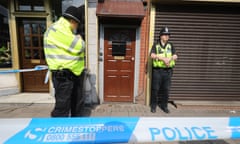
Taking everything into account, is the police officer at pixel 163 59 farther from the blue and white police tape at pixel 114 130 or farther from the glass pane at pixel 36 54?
the glass pane at pixel 36 54

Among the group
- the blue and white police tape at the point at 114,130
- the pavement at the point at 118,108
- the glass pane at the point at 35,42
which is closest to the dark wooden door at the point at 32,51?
the glass pane at the point at 35,42

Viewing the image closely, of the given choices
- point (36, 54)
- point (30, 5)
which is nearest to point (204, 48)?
point (36, 54)

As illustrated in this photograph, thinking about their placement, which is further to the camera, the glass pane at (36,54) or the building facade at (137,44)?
the glass pane at (36,54)

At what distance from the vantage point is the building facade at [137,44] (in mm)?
3668

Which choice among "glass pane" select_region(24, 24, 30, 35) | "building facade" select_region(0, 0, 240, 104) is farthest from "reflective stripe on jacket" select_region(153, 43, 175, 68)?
"glass pane" select_region(24, 24, 30, 35)

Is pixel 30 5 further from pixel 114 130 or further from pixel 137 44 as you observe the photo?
pixel 114 130

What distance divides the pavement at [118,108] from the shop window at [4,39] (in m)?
1.00

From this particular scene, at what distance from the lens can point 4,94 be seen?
4.18 meters

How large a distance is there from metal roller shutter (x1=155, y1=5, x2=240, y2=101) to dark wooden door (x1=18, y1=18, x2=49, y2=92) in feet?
10.7

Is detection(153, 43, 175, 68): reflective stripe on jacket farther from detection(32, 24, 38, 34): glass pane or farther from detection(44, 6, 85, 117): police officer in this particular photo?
detection(32, 24, 38, 34): glass pane

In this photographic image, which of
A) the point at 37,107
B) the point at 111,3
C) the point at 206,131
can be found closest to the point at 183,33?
the point at 111,3

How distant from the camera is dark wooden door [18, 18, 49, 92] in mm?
4168

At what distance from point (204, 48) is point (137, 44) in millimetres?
1715

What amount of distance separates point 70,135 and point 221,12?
430 cm
